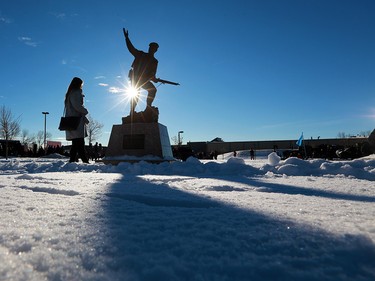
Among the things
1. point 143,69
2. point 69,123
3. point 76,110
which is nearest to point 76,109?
point 76,110

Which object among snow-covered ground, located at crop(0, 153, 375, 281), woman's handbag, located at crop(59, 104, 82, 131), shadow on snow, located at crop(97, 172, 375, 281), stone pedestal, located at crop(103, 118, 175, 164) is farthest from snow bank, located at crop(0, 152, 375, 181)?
shadow on snow, located at crop(97, 172, 375, 281)

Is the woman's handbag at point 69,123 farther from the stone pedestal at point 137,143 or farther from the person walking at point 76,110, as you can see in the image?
the stone pedestal at point 137,143

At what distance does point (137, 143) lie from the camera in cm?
805

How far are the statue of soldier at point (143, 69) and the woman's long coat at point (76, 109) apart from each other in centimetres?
179

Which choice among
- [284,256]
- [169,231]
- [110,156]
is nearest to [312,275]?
[284,256]

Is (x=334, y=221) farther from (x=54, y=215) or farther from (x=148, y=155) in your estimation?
(x=148, y=155)

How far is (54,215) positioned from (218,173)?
11.2 feet

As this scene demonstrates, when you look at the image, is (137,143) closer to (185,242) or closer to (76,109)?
(76,109)

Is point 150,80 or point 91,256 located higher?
point 150,80

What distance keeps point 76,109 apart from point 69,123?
0.38 metres

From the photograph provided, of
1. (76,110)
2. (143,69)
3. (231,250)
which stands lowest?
(231,250)

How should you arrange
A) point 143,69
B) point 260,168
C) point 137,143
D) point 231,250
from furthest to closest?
point 143,69, point 137,143, point 260,168, point 231,250

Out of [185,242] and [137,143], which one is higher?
[137,143]

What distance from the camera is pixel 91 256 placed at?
73cm
